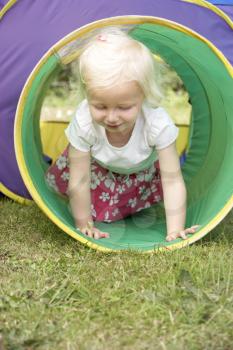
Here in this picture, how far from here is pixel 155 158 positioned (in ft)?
10.2

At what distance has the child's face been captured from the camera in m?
2.53

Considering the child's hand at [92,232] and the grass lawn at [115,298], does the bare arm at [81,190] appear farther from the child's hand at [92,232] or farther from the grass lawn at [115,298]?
the grass lawn at [115,298]

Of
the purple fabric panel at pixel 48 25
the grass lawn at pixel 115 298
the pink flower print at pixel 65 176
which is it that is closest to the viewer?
the grass lawn at pixel 115 298

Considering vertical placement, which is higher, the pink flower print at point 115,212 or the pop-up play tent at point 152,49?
the pop-up play tent at point 152,49

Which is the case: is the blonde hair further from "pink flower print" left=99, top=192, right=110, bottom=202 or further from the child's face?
"pink flower print" left=99, top=192, right=110, bottom=202

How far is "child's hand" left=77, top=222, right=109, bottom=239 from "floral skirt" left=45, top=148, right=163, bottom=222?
0.24 metres

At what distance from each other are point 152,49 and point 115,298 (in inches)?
68.3

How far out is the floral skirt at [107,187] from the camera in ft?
10.2

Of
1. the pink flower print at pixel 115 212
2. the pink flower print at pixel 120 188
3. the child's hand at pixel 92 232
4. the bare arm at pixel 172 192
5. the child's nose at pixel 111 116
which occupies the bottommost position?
the pink flower print at pixel 115 212

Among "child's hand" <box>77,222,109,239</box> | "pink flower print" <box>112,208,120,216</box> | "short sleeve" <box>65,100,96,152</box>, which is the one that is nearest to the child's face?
"short sleeve" <box>65,100,96,152</box>

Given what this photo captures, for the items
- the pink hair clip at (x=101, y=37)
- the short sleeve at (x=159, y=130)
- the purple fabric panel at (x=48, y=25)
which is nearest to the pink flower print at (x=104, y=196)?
the short sleeve at (x=159, y=130)

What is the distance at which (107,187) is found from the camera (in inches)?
123

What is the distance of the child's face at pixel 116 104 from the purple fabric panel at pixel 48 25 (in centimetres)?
50

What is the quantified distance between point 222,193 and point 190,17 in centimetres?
81
